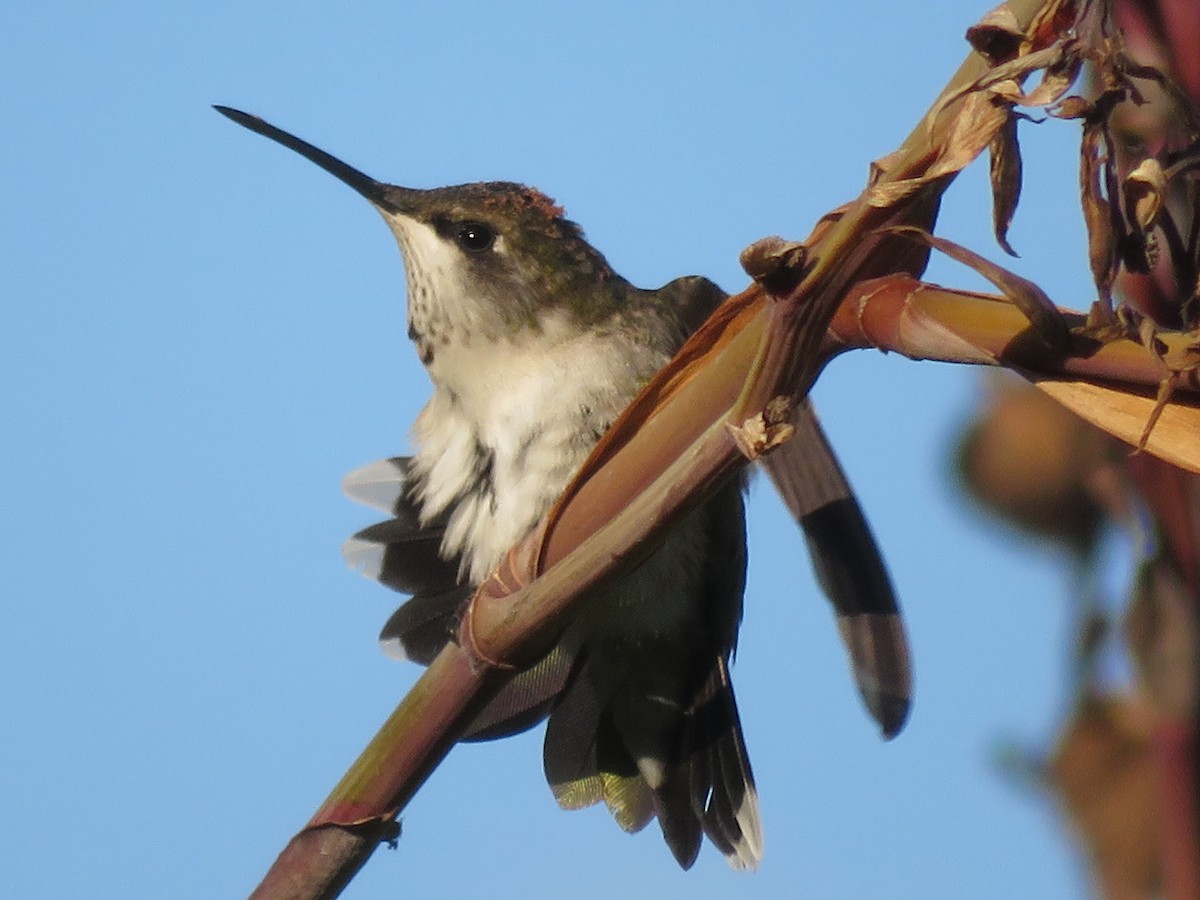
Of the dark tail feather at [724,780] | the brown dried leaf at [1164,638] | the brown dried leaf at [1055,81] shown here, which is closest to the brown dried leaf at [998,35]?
the brown dried leaf at [1055,81]

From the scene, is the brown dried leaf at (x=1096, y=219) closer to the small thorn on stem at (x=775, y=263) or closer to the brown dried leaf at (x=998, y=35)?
the brown dried leaf at (x=998, y=35)

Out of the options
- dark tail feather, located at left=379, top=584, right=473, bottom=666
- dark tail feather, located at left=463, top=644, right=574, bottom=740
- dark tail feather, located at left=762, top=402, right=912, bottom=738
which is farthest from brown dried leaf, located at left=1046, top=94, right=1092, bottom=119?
dark tail feather, located at left=379, top=584, right=473, bottom=666

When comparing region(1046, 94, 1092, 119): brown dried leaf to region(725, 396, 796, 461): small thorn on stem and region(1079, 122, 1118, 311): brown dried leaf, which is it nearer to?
region(1079, 122, 1118, 311): brown dried leaf

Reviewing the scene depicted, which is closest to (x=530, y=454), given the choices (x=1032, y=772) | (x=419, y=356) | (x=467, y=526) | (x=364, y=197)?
(x=467, y=526)

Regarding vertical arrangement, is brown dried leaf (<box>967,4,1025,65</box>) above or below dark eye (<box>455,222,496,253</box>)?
below

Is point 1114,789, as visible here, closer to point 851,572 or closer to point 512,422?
point 851,572
